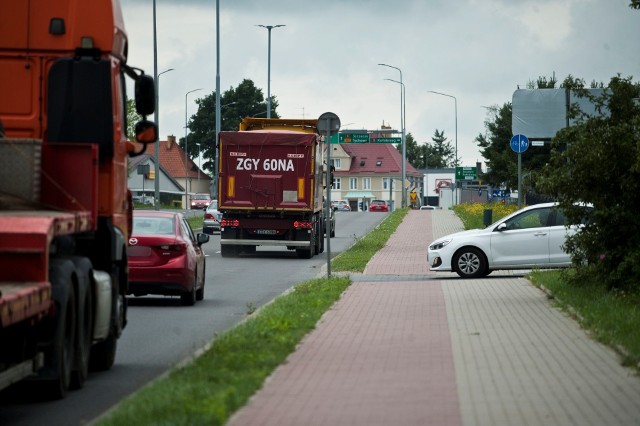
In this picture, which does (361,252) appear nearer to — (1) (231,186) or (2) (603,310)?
(1) (231,186)

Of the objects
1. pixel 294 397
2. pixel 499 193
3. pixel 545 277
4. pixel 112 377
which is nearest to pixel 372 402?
pixel 294 397

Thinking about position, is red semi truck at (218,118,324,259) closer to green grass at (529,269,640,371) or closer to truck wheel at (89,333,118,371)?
green grass at (529,269,640,371)

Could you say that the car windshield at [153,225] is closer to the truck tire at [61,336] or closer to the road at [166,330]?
the road at [166,330]

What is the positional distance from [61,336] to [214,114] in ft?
423

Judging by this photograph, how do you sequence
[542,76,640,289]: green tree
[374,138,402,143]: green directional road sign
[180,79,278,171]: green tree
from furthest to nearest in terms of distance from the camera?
[180,79,278,171]: green tree
[374,138,402,143]: green directional road sign
[542,76,640,289]: green tree

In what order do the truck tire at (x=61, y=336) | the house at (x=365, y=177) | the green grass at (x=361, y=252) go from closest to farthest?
the truck tire at (x=61, y=336) → the green grass at (x=361, y=252) → the house at (x=365, y=177)

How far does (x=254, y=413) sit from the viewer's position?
9375 mm

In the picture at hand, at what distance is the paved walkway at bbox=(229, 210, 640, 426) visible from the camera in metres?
9.39

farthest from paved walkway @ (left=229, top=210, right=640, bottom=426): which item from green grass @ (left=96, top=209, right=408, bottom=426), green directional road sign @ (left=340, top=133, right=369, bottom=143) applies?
green directional road sign @ (left=340, top=133, right=369, bottom=143)

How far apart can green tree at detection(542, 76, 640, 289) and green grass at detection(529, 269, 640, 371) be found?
42 cm

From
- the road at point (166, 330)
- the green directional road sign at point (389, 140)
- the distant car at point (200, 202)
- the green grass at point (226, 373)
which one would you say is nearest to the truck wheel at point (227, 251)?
the road at point (166, 330)

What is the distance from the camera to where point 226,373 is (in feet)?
37.7

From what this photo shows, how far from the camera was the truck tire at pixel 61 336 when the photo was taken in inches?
394

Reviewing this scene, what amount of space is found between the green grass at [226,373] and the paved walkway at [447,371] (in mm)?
162
